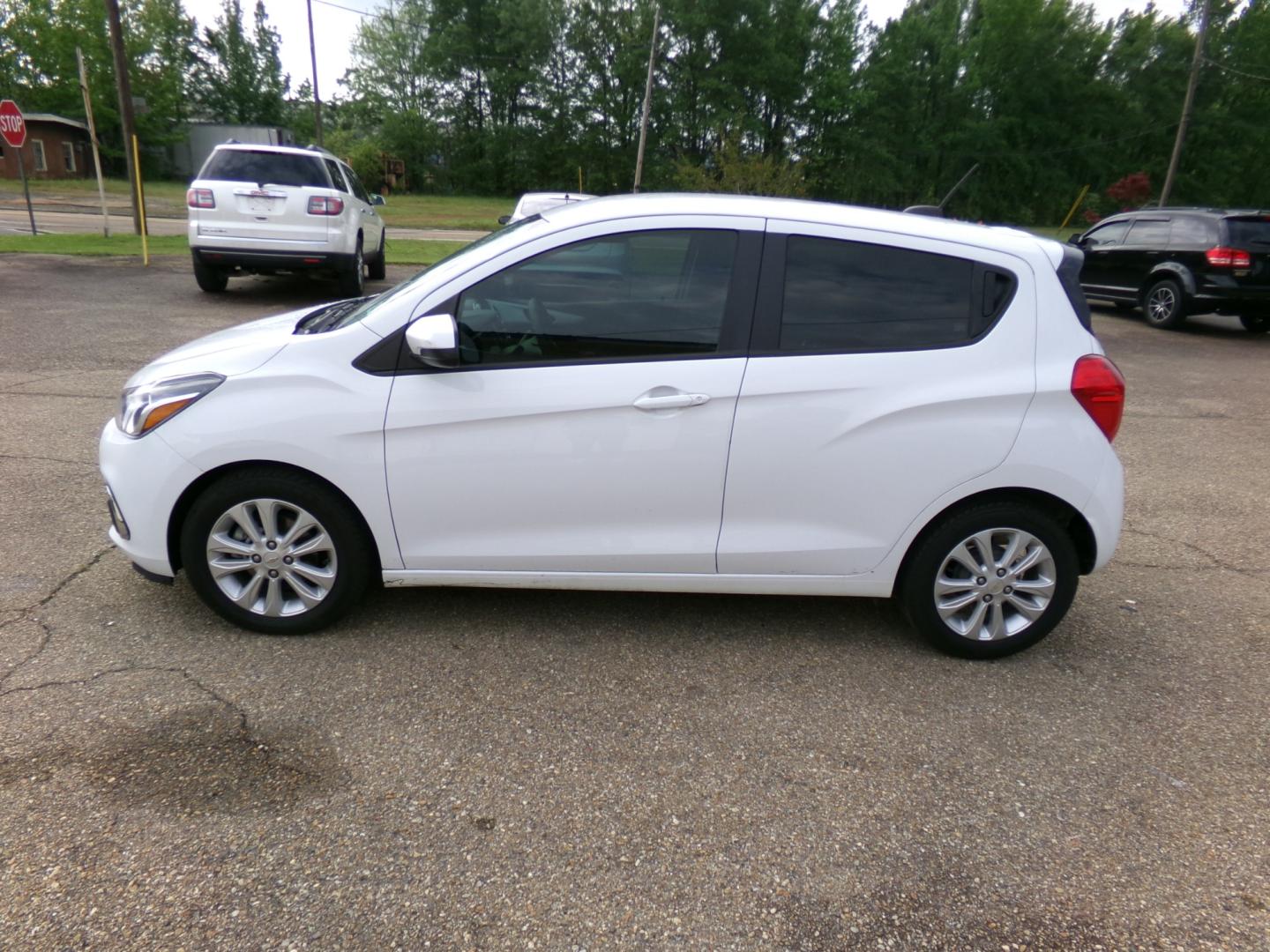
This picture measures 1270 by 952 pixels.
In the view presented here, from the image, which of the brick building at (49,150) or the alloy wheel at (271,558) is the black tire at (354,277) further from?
the brick building at (49,150)

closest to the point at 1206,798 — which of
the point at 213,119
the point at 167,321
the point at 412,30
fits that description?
the point at 167,321

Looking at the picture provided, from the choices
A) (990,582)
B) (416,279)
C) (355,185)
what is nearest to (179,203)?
(355,185)

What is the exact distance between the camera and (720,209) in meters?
3.50

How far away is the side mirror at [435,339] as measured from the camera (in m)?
3.22

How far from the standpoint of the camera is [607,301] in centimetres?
345

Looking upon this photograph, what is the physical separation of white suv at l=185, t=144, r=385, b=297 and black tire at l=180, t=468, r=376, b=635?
9.08 metres

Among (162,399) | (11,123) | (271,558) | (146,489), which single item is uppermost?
(11,123)

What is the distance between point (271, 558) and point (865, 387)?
7.72 feet

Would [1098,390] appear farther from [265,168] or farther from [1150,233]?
[1150,233]

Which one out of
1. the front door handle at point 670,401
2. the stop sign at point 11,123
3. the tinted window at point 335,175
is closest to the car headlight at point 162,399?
the front door handle at point 670,401

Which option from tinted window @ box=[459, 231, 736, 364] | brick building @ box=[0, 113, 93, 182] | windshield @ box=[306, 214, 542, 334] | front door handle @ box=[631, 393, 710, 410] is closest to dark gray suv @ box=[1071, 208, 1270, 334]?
tinted window @ box=[459, 231, 736, 364]

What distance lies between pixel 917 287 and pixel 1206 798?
1979 millimetres

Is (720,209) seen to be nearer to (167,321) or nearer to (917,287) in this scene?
(917,287)

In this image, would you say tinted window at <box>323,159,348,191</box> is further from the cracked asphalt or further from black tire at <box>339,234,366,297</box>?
the cracked asphalt
